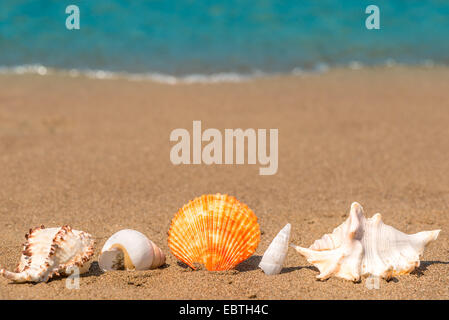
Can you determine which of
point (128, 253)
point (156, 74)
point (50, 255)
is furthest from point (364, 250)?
point (156, 74)

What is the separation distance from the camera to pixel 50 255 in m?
2.52

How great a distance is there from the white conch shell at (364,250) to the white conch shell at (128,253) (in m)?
0.75

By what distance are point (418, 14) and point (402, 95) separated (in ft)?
13.1

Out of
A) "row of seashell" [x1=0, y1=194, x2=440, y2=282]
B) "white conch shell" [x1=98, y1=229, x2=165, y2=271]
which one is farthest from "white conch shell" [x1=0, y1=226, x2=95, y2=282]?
"white conch shell" [x1=98, y1=229, x2=165, y2=271]

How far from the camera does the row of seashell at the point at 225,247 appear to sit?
257 cm

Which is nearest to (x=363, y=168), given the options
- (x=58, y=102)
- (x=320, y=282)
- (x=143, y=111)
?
(x=320, y=282)

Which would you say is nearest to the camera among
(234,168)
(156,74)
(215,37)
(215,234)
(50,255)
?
(50,255)

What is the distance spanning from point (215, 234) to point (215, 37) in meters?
6.80

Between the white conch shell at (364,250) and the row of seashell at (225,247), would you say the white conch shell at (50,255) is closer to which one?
the row of seashell at (225,247)

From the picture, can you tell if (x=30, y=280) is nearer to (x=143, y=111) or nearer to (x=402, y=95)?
(x=143, y=111)

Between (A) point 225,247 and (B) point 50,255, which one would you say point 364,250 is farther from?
(B) point 50,255

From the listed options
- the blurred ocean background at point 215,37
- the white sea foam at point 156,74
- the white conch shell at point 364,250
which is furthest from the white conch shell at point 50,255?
the blurred ocean background at point 215,37

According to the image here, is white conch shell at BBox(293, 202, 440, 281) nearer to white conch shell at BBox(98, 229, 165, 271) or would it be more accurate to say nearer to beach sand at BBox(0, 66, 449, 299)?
beach sand at BBox(0, 66, 449, 299)

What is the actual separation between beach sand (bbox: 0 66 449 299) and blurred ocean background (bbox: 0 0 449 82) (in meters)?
0.63
